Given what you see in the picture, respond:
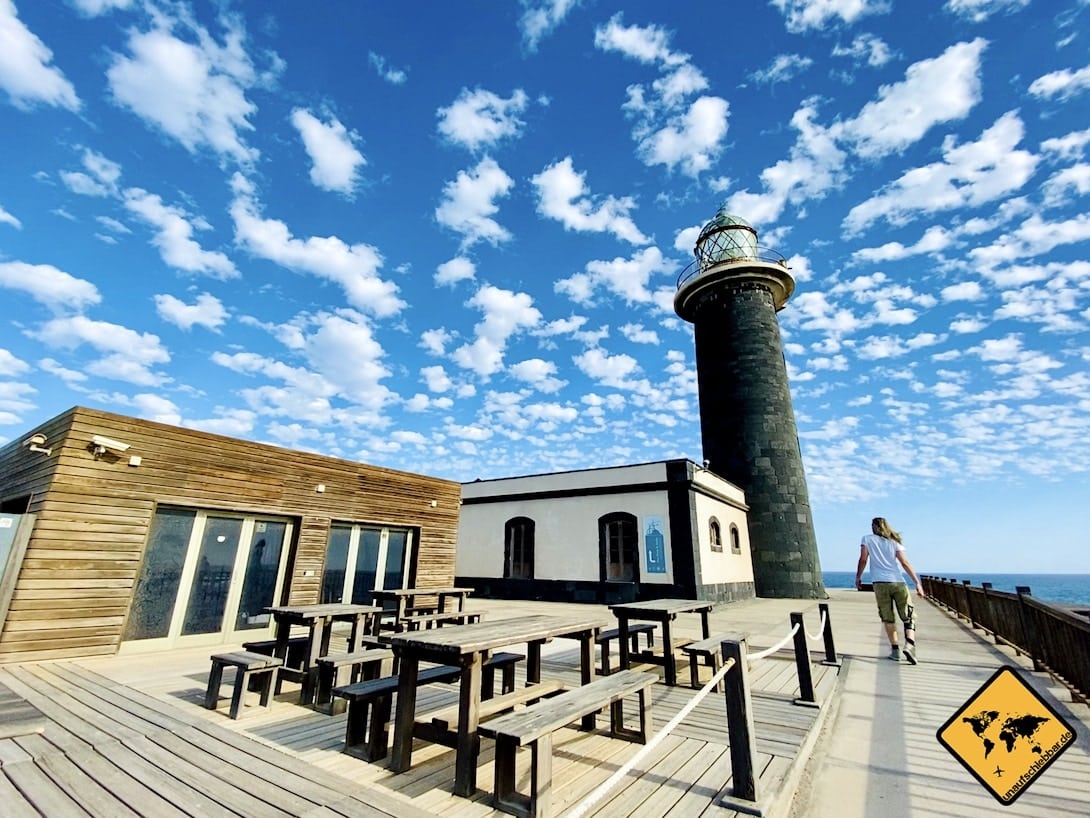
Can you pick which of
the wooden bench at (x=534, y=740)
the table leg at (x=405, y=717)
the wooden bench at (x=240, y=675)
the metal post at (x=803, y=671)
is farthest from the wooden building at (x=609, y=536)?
the table leg at (x=405, y=717)

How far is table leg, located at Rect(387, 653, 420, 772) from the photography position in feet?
9.73

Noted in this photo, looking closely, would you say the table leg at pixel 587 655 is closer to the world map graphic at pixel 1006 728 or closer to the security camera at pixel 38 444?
the world map graphic at pixel 1006 728

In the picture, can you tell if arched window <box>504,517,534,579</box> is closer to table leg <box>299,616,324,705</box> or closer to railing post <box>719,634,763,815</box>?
table leg <box>299,616,324,705</box>

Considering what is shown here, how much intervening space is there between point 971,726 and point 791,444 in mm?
17308

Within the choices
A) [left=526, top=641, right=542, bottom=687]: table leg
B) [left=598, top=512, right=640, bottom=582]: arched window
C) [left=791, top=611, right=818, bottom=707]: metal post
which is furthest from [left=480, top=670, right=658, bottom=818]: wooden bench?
[left=598, top=512, right=640, bottom=582]: arched window

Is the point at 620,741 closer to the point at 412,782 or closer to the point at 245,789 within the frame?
the point at 412,782

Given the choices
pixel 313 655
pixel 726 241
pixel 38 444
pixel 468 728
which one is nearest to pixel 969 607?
pixel 468 728

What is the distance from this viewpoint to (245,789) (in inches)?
104

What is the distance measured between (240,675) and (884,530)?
742 centimetres

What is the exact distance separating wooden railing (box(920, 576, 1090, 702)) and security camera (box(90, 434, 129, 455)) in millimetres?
10287

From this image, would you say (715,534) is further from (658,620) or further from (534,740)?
(534,740)

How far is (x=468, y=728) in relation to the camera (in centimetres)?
278

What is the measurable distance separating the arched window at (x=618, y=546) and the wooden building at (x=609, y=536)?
0.09 ft

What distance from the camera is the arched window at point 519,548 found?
51.3ft
